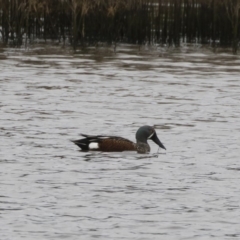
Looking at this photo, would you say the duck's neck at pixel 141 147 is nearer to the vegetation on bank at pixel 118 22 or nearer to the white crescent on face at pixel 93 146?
the white crescent on face at pixel 93 146

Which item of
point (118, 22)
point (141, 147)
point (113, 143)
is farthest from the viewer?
point (118, 22)

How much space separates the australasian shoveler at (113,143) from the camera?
9.72 meters

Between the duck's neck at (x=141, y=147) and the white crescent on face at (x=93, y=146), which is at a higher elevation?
the white crescent on face at (x=93, y=146)

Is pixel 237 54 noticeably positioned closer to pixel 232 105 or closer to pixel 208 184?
pixel 232 105

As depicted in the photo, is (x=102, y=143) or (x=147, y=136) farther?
(x=147, y=136)

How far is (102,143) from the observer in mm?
9781

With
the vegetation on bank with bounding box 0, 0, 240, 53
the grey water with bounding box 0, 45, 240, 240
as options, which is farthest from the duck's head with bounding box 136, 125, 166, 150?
the vegetation on bank with bounding box 0, 0, 240, 53

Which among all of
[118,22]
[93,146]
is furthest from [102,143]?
[118,22]

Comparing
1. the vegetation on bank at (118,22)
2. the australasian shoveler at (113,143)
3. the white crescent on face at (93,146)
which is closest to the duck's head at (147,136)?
the australasian shoveler at (113,143)

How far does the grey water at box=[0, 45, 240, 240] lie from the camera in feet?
21.9

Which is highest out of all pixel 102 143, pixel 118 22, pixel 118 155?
pixel 118 22

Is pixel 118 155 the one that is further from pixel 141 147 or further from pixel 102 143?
pixel 141 147

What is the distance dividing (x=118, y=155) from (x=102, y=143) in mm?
191

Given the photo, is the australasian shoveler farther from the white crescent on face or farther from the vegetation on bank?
the vegetation on bank
